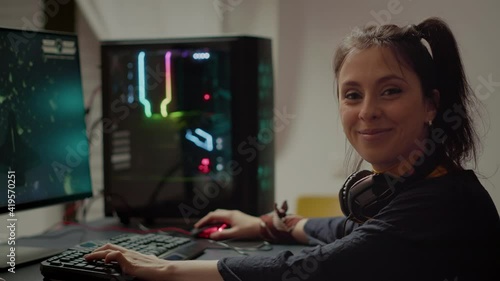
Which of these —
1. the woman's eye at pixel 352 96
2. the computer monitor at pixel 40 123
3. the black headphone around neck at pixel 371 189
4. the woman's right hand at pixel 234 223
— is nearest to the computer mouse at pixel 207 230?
the woman's right hand at pixel 234 223

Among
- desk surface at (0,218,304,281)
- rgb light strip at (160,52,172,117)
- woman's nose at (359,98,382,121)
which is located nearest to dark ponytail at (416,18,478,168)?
woman's nose at (359,98,382,121)

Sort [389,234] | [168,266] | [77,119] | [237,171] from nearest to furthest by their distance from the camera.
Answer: [389,234] < [168,266] < [77,119] < [237,171]

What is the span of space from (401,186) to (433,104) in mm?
151

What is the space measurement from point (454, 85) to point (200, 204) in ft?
2.67

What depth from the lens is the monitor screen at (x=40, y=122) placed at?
1.25 metres

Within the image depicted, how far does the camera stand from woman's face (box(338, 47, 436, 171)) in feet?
3.18

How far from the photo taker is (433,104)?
99 cm

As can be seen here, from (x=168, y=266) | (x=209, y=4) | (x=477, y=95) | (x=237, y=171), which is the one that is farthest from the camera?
(x=209, y=4)

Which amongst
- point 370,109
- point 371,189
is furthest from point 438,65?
point 371,189

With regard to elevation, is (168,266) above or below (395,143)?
below

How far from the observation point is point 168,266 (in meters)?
1.03

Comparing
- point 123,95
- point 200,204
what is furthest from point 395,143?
point 123,95

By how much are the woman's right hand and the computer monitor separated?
31 cm

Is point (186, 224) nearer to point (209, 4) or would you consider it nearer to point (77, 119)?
point (77, 119)
